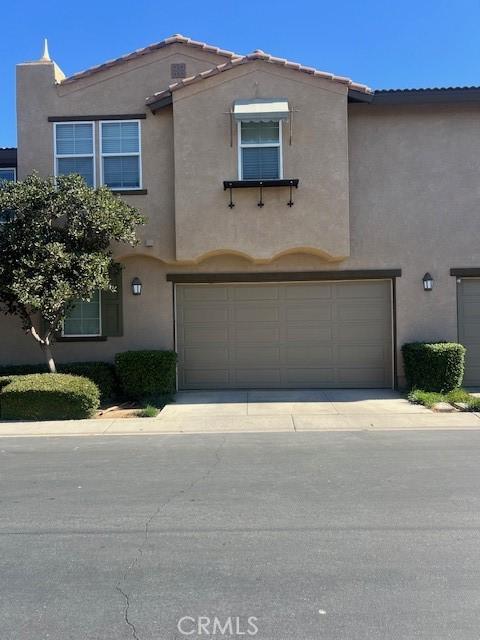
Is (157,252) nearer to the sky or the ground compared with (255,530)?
nearer to the sky

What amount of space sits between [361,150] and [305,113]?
1.62 metres

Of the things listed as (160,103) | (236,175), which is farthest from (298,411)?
(160,103)

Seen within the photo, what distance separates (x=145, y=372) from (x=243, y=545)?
766 centimetres

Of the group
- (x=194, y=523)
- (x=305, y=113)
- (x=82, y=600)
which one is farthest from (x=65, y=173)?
(x=82, y=600)

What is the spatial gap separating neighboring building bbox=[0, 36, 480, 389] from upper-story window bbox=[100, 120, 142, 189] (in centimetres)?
3

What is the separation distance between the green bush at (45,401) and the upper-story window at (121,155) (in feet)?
16.6

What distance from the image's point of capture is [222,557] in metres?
4.34

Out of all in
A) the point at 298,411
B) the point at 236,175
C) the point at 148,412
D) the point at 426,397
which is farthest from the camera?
the point at 236,175

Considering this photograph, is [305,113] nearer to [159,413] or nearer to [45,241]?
[45,241]

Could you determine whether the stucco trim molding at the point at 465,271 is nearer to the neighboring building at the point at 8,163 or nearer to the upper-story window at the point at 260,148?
the upper-story window at the point at 260,148

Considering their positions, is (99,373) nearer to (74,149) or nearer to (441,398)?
(74,149)

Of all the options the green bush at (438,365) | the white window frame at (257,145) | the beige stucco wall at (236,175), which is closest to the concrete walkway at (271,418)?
the green bush at (438,365)

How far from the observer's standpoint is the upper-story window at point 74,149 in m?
13.0

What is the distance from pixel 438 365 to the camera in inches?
466
